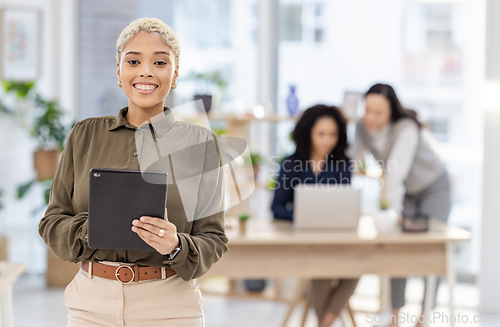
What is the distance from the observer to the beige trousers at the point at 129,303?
4.96ft

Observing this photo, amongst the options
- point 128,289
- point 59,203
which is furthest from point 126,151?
point 128,289

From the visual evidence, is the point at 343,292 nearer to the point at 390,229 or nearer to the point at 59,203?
the point at 390,229

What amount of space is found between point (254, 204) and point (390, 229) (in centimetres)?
185

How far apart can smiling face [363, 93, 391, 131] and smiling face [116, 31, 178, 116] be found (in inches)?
88.7

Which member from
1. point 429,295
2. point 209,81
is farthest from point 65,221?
point 209,81

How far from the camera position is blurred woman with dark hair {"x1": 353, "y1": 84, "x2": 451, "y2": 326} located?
3.60 metres

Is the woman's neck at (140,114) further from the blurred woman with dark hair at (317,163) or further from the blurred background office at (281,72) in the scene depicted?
the blurred background office at (281,72)

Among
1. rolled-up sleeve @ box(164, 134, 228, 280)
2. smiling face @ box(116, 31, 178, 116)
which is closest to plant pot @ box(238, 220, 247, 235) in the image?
rolled-up sleeve @ box(164, 134, 228, 280)

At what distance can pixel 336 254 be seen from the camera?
3209mm

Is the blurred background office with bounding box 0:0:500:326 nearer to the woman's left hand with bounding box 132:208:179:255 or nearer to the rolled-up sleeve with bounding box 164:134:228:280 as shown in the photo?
the rolled-up sleeve with bounding box 164:134:228:280

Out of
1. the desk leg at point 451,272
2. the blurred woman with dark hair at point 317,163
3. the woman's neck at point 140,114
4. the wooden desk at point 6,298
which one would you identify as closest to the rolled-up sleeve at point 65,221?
the woman's neck at point 140,114

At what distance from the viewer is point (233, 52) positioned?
5.12 meters

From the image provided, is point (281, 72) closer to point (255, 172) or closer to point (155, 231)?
point (255, 172)

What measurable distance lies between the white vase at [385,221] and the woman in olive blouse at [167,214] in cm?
190
